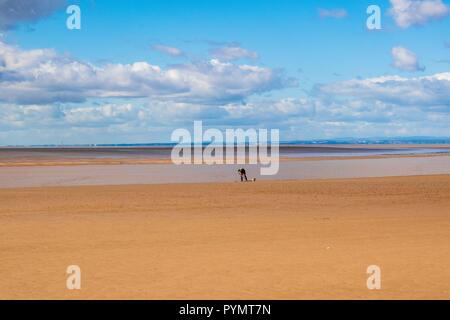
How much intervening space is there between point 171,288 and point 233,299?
4.03ft

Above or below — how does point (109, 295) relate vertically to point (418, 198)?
below

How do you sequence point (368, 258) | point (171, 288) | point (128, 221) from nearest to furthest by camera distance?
point (171, 288) < point (368, 258) < point (128, 221)

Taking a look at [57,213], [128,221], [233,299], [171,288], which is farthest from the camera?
[57,213]

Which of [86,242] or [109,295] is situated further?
[86,242]

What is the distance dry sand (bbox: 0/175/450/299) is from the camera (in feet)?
32.4

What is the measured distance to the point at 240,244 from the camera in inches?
546

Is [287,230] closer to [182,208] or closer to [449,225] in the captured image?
[449,225]

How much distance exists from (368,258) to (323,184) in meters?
20.1

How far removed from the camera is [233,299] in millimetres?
9188

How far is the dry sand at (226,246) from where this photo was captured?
9.87m

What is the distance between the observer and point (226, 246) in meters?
13.6
